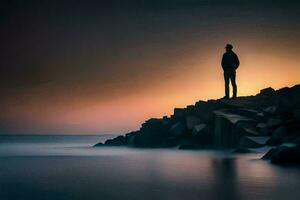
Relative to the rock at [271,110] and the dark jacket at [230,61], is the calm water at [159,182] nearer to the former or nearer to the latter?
the rock at [271,110]

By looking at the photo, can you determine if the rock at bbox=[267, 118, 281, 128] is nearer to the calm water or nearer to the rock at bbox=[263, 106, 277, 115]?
the rock at bbox=[263, 106, 277, 115]

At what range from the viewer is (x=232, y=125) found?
3033 cm

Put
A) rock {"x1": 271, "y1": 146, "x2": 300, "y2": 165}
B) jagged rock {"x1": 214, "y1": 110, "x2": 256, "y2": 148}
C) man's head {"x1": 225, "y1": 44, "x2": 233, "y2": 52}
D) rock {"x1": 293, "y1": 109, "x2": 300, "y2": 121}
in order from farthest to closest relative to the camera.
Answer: man's head {"x1": 225, "y1": 44, "x2": 233, "y2": 52} → jagged rock {"x1": 214, "y1": 110, "x2": 256, "y2": 148} → rock {"x1": 293, "y1": 109, "x2": 300, "y2": 121} → rock {"x1": 271, "y1": 146, "x2": 300, "y2": 165}

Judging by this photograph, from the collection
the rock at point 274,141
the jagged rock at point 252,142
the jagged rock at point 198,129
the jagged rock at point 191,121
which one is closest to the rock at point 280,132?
the rock at point 274,141

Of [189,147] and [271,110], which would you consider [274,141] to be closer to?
[271,110]

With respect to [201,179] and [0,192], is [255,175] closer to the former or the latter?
[201,179]

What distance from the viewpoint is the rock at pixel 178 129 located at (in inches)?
1418

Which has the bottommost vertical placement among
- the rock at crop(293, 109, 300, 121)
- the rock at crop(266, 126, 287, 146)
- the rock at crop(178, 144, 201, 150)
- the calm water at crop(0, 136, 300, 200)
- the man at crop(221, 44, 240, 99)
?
the calm water at crop(0, 136, 300, 200)

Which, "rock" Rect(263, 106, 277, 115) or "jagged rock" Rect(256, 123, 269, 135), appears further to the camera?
"rock" Rect(263, 106, 277, 115)

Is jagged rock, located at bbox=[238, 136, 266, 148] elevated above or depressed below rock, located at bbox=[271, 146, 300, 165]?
above

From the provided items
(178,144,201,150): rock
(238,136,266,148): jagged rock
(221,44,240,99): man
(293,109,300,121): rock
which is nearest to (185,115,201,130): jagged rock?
(178,144,201,150): rock

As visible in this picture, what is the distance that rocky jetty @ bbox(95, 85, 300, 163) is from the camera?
2711 centimetres

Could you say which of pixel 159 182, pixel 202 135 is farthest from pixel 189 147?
pixel 159 182

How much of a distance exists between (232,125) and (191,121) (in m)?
6.17
